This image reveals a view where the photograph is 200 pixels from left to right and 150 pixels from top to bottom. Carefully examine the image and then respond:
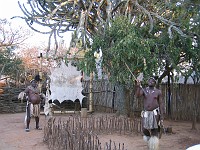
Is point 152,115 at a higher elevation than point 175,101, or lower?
lower

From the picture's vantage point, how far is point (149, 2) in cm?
1219

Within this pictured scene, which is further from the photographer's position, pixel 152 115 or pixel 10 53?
pixel 10 53

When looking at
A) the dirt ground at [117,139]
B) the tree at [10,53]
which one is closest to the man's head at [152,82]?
the dirt ground at [117,139]

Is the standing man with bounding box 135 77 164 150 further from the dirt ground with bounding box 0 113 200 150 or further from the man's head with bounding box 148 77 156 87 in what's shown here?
the dirt ground with bounding box 0 113 200 150

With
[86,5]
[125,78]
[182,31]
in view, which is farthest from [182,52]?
[86,5]

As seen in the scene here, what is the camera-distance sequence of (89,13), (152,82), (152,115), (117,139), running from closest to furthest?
(152,115) < (152,82) < (117,139) < (89,13)

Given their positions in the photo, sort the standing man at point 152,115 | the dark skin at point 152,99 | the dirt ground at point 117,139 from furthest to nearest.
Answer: the dirt ground at point 117,139
the dark skin at point 152,99
the standing man at point 152,115

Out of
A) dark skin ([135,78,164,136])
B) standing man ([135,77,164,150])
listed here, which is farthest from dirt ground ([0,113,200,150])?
dark skin ([135,78,164,136])

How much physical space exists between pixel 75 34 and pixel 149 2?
4289 mm

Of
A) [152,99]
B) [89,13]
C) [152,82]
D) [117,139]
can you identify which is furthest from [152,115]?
[89,13]

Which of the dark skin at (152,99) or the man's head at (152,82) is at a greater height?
the man's head at (152,82)

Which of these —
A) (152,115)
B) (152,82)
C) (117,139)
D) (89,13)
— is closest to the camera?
(152,115)

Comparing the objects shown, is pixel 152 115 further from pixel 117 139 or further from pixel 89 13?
pixel 89 13

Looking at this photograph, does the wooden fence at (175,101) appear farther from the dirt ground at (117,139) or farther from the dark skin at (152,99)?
the dark skin at (152,99)
